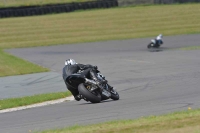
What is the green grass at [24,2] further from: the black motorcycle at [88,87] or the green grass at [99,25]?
the black motorcycle at [88,87]

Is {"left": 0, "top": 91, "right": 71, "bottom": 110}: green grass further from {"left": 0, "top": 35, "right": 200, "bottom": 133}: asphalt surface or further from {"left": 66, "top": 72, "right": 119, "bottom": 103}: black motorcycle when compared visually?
{"left": 66, "top": 72, "right": 119, "bottom": 103}: black motorcycle

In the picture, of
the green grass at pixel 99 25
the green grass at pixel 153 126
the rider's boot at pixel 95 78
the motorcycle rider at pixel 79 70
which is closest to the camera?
the green grass at pixel 153 126

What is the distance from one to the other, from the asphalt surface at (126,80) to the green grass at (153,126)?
1.12 meters

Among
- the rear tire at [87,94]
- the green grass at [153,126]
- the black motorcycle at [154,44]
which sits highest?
the green grass at [153,126]

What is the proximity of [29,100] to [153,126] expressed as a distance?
7389mm

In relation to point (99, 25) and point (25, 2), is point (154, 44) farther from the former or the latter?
point (25, 2)

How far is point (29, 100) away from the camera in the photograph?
15281 mm

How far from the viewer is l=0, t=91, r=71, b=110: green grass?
14844 millimetres

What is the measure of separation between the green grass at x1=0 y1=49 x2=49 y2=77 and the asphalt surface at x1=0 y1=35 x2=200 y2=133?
0.67 m

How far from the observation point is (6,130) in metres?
10.1

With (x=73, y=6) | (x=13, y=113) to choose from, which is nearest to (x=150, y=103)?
(x=13, y=113)

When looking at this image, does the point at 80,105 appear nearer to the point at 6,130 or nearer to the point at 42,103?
the point at 42,103

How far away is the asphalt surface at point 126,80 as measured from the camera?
36.1 ft

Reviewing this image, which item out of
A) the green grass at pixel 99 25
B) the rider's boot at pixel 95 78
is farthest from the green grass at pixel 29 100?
the green grass at pixel 99 25
